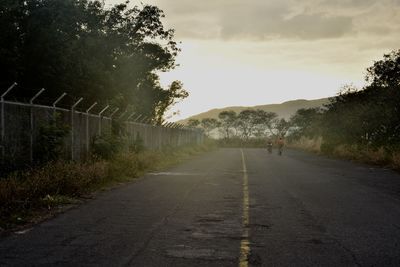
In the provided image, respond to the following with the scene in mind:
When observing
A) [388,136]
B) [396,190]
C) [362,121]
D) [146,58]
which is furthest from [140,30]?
[396,190]

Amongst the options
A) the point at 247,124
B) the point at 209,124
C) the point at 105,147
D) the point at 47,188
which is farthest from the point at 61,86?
the point at 209,124

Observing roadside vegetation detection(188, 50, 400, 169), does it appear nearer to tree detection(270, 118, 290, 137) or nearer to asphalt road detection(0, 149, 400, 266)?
asphalt road detection(0, 149, 400, 266)

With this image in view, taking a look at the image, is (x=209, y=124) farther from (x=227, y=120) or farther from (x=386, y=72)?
(x=386, y=72)

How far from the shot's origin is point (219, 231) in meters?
9.01

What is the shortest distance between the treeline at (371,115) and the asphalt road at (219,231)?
16779 mm

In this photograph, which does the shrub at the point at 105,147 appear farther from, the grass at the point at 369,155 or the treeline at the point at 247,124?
the treeline at the point at 247,124

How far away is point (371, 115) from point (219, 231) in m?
27.4

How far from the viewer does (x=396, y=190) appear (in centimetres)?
1612

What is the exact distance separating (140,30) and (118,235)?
3974cm

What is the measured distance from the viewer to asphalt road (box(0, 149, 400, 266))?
7012mm

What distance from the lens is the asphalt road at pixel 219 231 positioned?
701 centimetres

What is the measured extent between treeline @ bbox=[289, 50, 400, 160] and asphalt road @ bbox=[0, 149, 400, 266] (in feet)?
55.0

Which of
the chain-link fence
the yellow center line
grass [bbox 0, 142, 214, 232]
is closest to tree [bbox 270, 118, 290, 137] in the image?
the chain-link fence

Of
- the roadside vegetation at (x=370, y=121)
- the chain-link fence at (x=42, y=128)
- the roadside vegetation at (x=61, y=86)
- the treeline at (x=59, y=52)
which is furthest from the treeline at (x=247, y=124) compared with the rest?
the chain-link fence at (x=42, y=128)
